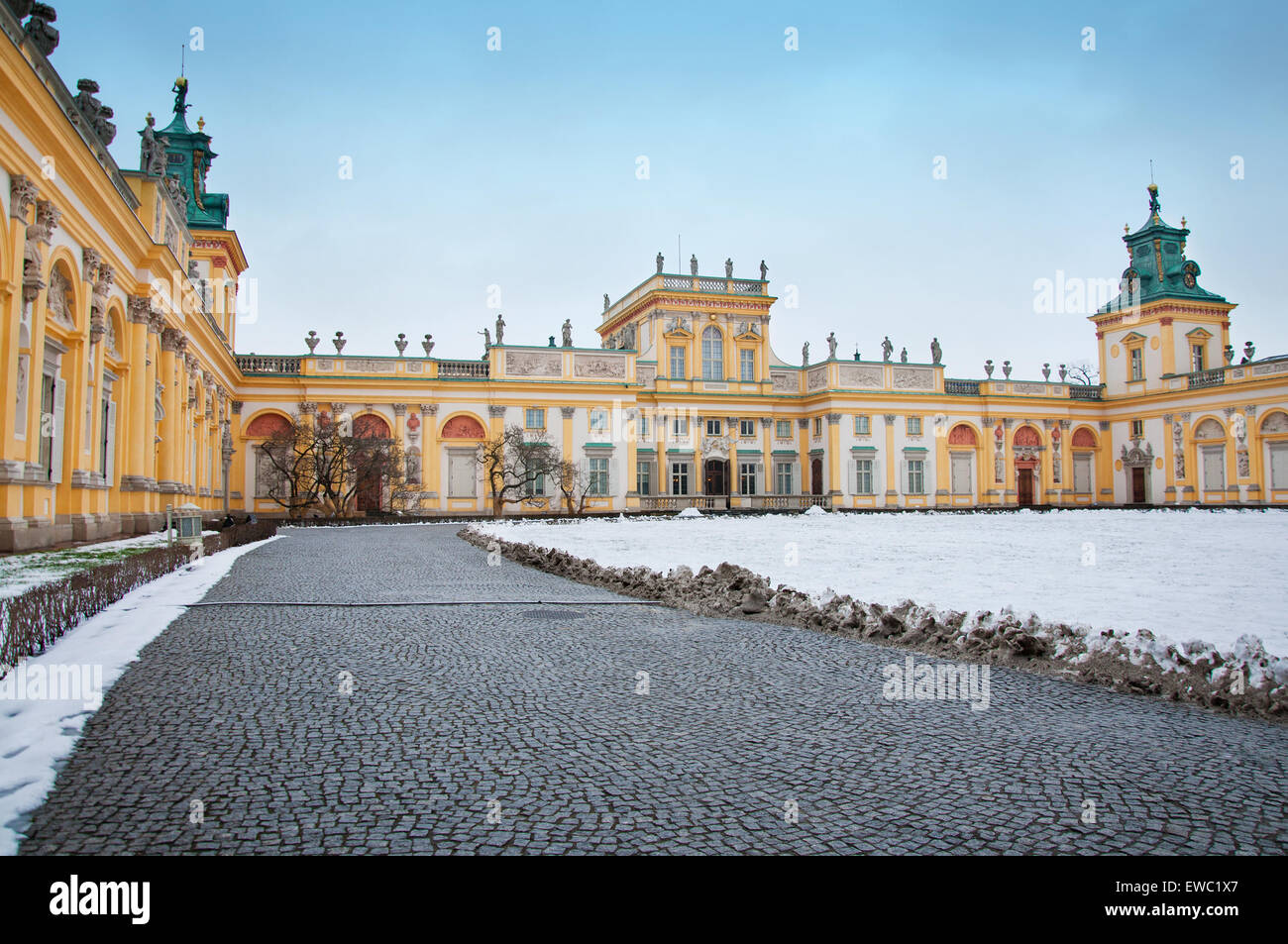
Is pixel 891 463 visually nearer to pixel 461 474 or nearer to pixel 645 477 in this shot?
pixel 645 477

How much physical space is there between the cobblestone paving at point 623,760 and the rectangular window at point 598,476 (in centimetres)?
3814

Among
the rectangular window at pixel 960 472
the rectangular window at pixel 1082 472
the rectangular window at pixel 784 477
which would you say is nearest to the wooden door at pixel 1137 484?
the rectangular window at pixel 1082 472

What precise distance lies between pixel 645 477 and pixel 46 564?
38.3 meters

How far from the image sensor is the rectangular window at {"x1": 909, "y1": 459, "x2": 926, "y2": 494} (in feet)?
167

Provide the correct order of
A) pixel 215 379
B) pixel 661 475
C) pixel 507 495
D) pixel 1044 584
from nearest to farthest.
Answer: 1. pixel 1044 584
2. pixel 215 379
3. pixel 507 495
4. pixel 661 475

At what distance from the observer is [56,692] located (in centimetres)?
496

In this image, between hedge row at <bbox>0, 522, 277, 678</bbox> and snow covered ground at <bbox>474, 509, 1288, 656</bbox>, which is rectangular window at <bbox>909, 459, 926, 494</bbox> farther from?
hedge row at <bbox>0, 522, 277, 678</bbox>

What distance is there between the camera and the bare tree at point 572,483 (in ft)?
139

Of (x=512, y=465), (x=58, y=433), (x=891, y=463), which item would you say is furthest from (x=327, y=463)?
(x=891, y=463)

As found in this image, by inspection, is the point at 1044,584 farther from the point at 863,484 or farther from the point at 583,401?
the point at 863,484

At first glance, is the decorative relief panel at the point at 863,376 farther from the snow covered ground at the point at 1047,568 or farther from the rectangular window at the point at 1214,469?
the snow covered ground at the point at 1047,568
